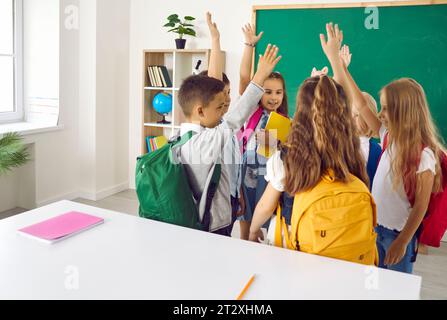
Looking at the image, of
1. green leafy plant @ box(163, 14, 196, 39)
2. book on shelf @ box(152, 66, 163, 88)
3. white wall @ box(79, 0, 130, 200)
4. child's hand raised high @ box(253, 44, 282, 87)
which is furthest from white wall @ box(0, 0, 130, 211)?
child's hand raised high @ box(253, 44, 282, 87)

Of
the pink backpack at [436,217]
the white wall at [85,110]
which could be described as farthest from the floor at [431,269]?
the pink backpack at [436,217]

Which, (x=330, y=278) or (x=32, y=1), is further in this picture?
(x=32, y=1)

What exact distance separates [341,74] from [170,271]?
1.21 metres

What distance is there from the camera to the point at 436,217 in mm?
1827

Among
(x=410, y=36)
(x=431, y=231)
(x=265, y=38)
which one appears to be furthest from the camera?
(x=265, y=38)

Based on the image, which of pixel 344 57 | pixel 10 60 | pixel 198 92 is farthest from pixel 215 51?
pixel 10 60

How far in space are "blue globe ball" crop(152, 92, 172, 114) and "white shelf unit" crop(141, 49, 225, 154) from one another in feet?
0.16

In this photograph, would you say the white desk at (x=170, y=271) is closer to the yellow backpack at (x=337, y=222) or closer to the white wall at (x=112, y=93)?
the yellow backpack at (x=337, y=222)

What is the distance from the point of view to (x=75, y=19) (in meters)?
4.39

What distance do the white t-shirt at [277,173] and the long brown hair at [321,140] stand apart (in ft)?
0.08

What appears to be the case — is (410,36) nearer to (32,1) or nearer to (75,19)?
(75,19)

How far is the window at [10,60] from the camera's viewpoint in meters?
4.18
